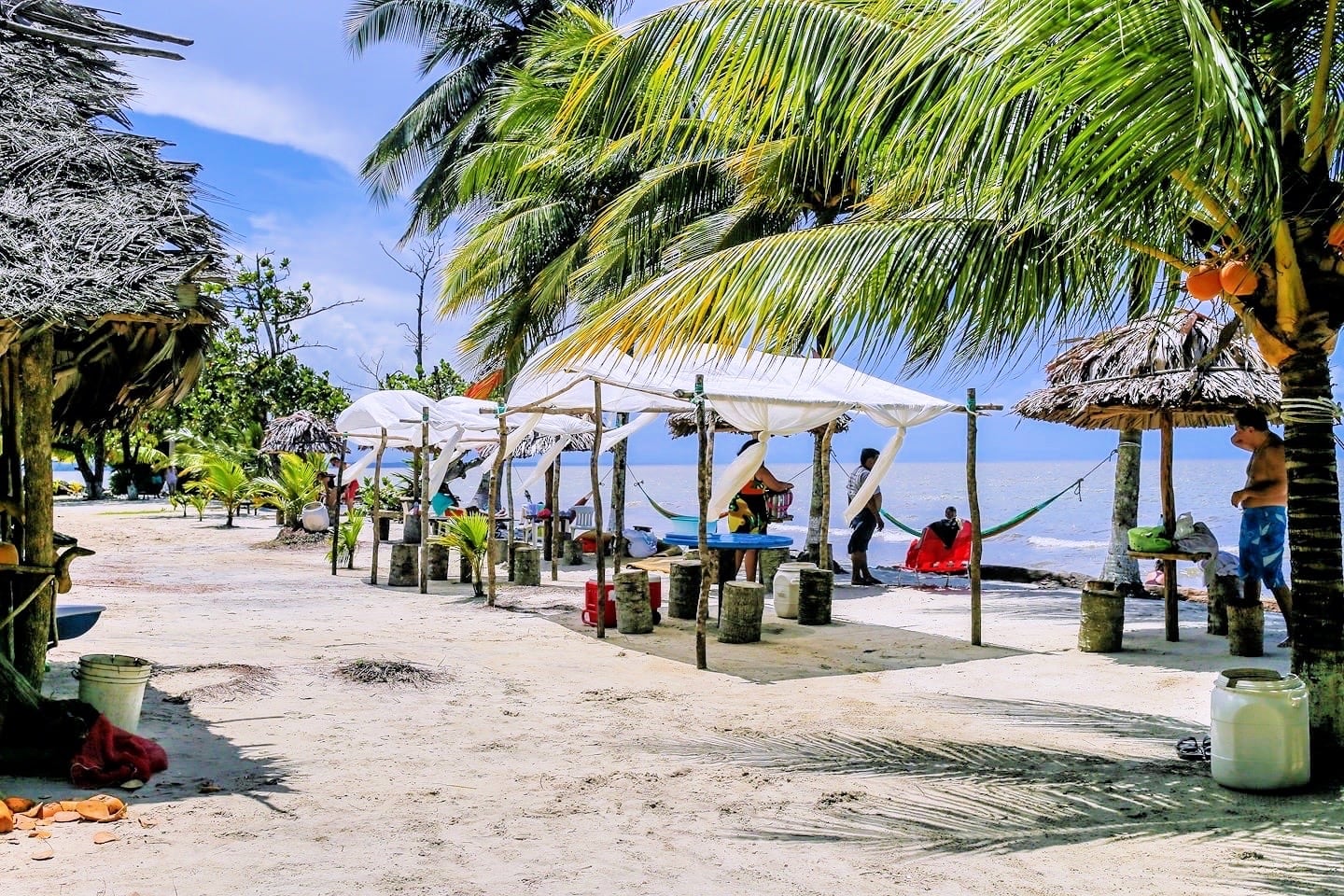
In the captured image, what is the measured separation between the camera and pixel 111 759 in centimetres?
467

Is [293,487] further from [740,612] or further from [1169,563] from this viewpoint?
[1169,563]

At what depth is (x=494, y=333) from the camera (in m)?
16.4

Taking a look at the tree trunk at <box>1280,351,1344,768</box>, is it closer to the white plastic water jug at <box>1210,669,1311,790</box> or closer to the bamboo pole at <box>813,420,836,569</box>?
the white plastic water jug at <box>1210,669,1311,790</box>

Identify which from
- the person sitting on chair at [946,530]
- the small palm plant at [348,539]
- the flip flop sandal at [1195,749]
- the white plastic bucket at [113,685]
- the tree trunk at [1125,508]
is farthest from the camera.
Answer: the small palm plant at [348,539]

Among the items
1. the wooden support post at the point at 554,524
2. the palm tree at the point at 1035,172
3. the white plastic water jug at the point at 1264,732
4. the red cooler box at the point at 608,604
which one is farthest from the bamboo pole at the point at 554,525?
the white plastic water jug at the point at 1264,732

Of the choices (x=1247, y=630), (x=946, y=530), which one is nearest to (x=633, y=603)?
(x=1247, y=630)

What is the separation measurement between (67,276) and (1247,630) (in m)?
7.44

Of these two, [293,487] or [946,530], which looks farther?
[293,487]

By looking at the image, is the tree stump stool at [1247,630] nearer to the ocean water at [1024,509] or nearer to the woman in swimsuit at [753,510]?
the woman in swimsuit at [753,510]

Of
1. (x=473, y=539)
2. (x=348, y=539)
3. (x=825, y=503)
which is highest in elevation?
(x=825, y=503)

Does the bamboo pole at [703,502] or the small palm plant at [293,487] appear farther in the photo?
the small palm plant at [293,487]

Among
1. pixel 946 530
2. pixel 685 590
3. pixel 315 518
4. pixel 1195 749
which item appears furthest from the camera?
pixel 315 518

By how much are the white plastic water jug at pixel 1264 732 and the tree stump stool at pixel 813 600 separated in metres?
5.28

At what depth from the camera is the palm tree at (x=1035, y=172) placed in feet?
12.5
